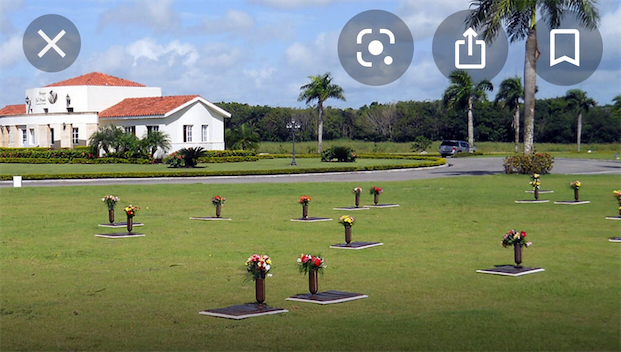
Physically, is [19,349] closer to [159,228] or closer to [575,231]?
[159,228]

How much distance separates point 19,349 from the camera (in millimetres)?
8594

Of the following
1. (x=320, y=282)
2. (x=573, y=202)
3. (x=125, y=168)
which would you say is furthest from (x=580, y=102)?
(x=320, y=282)

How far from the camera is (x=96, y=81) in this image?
8019 centimetres

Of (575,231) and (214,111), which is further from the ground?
(214,111)

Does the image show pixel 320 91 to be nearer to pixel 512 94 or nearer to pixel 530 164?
pixel 512 94

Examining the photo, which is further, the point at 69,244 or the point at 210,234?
the point at 210,234

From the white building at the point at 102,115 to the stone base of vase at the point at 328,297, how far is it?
59.2 meters

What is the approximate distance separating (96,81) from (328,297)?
72879mm

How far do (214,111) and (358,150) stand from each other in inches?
778

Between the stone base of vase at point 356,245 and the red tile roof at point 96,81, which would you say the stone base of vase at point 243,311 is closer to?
the stone base of vase at point 356,245

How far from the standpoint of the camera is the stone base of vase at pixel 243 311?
10047mm

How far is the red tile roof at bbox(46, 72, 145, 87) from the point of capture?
79.1 meters

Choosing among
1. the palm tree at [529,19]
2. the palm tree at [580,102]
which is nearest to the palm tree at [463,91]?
the palm tree at [580,102]

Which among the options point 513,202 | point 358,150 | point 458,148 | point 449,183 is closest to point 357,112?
point 358,150
